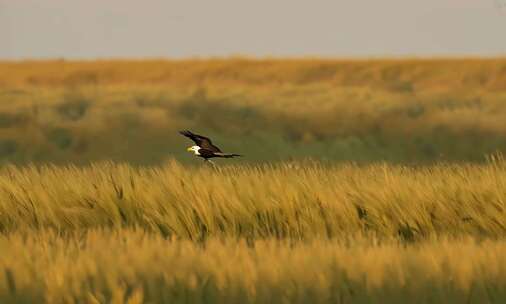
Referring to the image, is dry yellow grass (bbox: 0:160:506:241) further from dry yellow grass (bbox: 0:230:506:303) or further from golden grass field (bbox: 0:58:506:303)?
dry yellow grass (bbox: 0:230:506:303)

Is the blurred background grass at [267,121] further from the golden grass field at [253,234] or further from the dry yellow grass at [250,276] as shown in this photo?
the dry yellow grass at [250,276]

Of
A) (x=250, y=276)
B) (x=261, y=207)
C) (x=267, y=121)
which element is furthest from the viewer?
(x=267, y=121)

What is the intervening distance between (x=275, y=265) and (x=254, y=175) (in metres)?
4.05

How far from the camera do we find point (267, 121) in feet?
82.3

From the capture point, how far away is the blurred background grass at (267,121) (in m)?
21.5

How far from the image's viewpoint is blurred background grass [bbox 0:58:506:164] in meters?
21.5

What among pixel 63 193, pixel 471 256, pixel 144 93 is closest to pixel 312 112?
pixel 144 93

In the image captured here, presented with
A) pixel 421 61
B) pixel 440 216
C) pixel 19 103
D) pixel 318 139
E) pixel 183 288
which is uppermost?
pixel 421 61

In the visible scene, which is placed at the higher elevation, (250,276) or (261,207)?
(261,207)

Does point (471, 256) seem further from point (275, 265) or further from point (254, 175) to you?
point (254, 175)

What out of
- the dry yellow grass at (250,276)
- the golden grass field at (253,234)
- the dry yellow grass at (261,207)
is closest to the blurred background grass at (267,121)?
the golden grass field at (253,234)

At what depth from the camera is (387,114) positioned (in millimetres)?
25266

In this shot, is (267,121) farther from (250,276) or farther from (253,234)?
(250,276)

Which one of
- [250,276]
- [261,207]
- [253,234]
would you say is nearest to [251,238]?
[253,234]
